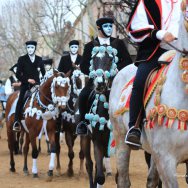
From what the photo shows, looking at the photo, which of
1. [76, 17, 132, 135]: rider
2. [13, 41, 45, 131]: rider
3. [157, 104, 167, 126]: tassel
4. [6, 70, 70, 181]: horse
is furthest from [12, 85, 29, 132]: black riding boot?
[157, 104, 167, 126]: tassel

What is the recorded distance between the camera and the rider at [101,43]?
1019cm

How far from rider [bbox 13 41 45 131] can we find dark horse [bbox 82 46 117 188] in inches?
183

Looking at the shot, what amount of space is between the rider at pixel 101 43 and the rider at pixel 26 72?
14.4ft

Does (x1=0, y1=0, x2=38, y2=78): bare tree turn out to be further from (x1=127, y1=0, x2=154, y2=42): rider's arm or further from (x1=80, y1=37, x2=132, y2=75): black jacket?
(x1=127, y1=0, x2=154, y2=42): rider's arm

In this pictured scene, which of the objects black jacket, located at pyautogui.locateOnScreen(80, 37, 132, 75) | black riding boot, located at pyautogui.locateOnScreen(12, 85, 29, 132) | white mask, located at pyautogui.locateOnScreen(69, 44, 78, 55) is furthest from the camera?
black riding boot, located at pyautogui.locateOnScreen(12, 85, 29, 132)

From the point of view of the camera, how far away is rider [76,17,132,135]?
401 inches

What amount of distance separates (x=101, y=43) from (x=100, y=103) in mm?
1009

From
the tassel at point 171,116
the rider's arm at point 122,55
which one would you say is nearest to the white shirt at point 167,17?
the tassel at point 171,116

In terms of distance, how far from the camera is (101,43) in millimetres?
10203

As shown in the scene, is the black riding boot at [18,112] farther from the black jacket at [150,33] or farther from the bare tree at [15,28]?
the bare tree at [15,28]

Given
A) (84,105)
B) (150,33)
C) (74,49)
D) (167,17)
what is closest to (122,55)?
(84,105)

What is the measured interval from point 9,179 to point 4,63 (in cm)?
6312

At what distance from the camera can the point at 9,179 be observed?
13859 millimetres

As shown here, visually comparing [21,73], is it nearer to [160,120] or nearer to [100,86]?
[100,86]
